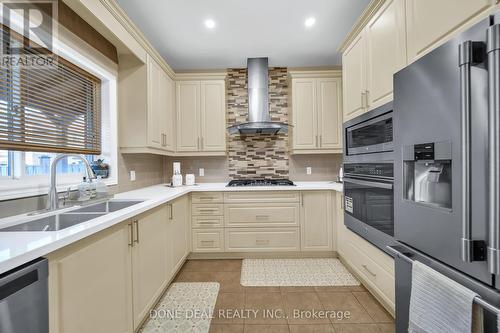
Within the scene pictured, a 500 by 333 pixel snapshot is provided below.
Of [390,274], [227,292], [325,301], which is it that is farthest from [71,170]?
[390,274]

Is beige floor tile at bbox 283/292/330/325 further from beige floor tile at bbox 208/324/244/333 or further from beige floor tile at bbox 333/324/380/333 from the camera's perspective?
beige floor tile at bbox 208/324/244/333

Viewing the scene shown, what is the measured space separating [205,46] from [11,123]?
81.4 inches

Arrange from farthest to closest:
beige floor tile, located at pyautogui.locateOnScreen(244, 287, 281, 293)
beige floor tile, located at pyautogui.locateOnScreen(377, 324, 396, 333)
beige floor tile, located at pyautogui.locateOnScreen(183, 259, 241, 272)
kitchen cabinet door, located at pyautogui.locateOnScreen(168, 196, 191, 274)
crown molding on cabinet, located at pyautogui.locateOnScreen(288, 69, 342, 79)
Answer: crown molding on cabinet, located at pyautogui.locateOnScreen(288, 69, 342, 79) → beige floor tile, located at pyautogui.locateOnScreen(183, 259, 241, 272) → kitchen cabinet door, located at pyautogui.locateOnScreen(168, 196, 191, 274) → beige floor tile, located at pyautogui.locateOnScreen(244, 287, 281, 293) → beige floor tile, located at pyautogui.locateOnScreen(377, 324, 396, 333)

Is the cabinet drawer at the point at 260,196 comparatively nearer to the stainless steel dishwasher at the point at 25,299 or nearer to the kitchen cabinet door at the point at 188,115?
the kitchen cabinet door at the point at 188,115

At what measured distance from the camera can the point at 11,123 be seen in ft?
4.16

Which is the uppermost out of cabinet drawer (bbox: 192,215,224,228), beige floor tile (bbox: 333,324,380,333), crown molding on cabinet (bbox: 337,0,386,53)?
crown molding on cabinet (bbox: 337,0,386,53)

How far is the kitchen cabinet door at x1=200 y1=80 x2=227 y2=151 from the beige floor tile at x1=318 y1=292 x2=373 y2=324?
2.14m

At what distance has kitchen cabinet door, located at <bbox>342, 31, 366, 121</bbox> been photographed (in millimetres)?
1872

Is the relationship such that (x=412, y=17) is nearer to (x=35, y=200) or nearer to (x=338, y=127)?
(x=338, y=127)

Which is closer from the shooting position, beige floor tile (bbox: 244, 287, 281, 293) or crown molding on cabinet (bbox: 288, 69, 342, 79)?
beige floor tile (bbox: 244, 287, 281, 293)

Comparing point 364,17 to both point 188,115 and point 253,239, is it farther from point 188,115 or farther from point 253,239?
point 253,239

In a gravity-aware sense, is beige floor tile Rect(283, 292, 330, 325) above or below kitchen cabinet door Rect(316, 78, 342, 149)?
below

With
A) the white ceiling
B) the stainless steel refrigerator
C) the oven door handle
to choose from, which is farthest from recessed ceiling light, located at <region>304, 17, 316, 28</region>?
the oven door handle

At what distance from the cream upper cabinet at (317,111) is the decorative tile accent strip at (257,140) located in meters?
0.31
